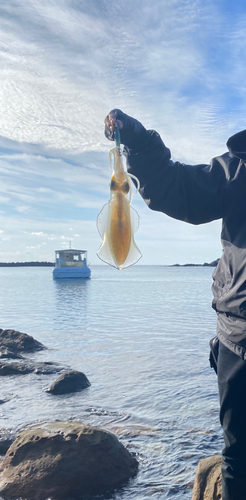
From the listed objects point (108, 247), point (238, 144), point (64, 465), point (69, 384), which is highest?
point (238, 144)

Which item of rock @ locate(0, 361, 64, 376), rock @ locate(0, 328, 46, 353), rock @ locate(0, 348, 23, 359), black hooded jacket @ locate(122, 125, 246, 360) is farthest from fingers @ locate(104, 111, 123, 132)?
rock @ locate(0, 328, 46, 353)

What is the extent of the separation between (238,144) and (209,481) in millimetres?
3212

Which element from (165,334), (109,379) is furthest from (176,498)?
(165,334)

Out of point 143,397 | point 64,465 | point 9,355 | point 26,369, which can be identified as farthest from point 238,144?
point 9,355

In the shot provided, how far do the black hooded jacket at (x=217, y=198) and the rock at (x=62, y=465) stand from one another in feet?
11.0

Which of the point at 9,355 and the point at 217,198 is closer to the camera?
the point at 217,198

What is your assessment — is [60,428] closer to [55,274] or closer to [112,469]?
[112,469]

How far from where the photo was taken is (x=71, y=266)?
62.5 meters

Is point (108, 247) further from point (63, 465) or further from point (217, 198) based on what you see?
point (63, 465)

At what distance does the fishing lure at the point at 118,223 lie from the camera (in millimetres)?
2369

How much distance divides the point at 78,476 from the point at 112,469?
0.49 meters

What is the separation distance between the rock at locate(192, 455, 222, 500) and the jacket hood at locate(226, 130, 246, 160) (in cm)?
307

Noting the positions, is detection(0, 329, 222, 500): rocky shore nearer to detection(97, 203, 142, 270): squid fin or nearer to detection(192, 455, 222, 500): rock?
detection(192, 455, 222, 500): rock

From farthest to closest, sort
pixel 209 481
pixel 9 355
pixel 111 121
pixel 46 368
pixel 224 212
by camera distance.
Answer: pixel 9 355
pixel 46 368
pixel 209 481
pixel 224 212
pixel 111 121
